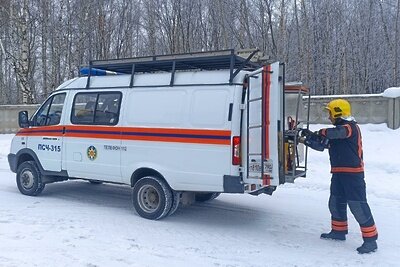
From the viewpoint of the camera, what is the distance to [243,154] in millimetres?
6133

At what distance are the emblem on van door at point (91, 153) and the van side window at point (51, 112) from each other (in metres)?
1.01

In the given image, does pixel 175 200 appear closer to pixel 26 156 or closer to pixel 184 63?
pixel 184 63

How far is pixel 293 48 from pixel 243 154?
1010 inches

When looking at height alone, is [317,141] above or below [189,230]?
above

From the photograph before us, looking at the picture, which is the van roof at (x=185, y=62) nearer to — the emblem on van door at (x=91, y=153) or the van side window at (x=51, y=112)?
the van side window at (x=51, y=112)

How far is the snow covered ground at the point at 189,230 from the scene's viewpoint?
530 cm

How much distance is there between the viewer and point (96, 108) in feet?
25.2

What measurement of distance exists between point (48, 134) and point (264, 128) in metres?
4.42

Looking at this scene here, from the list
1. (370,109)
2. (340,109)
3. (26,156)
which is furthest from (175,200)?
(370,109)

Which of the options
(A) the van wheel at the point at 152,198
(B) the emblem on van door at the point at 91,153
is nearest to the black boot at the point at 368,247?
(A) the van wheel at the point at 152,198

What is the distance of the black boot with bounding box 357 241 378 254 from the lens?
5.56m

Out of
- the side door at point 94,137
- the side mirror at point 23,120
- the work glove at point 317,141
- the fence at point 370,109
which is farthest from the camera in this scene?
the fence at point 370,109

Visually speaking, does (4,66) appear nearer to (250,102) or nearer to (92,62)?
(92,62)

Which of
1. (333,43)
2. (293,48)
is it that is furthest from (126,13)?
(333,43)
